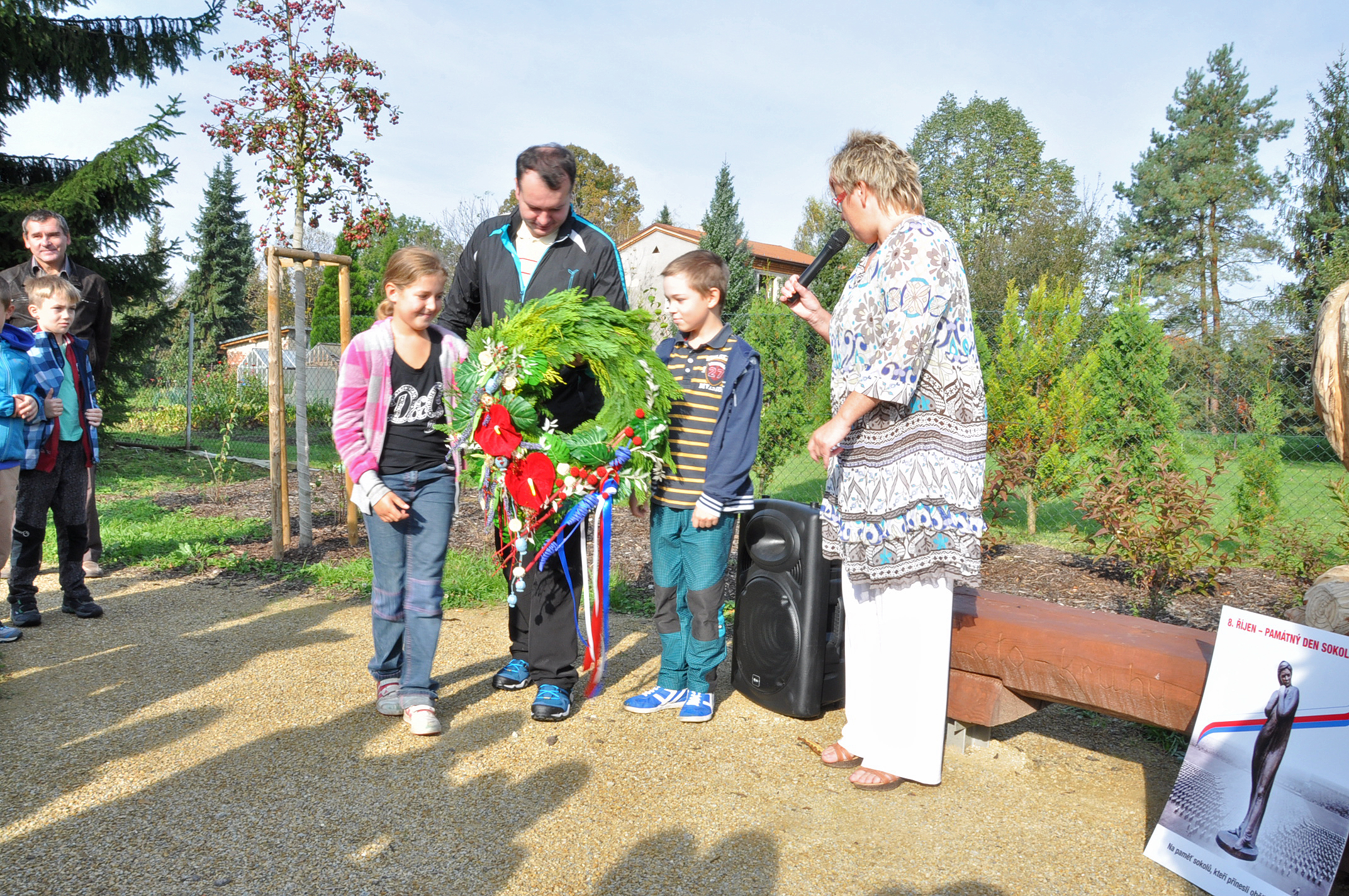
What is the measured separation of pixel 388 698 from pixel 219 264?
44424mm

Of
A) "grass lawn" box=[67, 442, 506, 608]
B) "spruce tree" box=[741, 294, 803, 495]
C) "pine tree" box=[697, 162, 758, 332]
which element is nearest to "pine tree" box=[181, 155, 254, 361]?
"pine tree" box=[697, 162, 758, 332]

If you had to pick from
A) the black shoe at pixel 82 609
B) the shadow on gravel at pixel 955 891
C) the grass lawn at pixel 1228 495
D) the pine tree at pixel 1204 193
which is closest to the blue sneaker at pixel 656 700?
the shadow on gravel at pixel 955 891

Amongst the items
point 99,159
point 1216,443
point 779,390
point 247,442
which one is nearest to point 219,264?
point 247,442

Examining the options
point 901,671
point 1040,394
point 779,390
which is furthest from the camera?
point 779,390

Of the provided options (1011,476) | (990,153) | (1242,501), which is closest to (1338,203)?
(990,153)

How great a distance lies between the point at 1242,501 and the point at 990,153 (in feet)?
127

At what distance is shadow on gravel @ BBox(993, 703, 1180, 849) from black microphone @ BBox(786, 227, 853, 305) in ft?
6.40

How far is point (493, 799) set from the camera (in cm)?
277

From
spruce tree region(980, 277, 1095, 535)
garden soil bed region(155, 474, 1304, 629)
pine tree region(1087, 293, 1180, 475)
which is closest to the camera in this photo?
garden soil bed region(155, 474, 1304, 629)

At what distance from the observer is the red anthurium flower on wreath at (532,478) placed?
3.19 m

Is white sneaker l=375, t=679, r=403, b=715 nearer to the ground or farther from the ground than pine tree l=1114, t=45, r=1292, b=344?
nearer to the ground

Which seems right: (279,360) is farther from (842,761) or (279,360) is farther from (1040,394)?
(1040,394)

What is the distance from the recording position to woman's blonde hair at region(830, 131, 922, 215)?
2.74 m

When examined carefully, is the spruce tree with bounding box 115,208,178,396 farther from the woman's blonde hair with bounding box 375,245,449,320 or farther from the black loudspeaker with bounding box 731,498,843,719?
the black loudspeaker with bounding box 731,498,843,719
